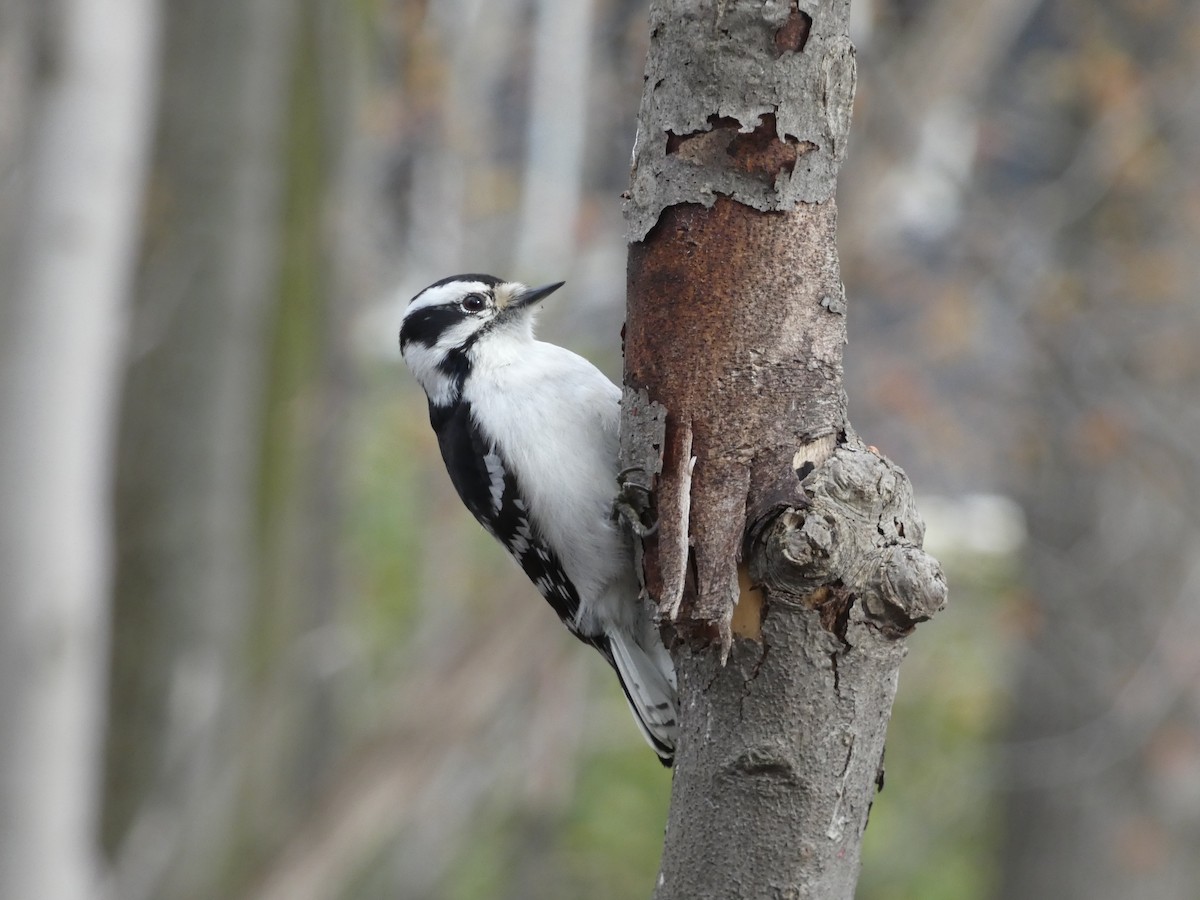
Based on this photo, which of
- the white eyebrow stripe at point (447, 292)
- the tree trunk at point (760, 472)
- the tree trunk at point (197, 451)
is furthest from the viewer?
the tree trunk at point (197, 451)

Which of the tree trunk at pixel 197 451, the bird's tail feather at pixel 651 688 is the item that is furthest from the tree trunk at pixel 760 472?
the tree trunk at pixel 197 451

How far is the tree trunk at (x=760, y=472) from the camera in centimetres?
177

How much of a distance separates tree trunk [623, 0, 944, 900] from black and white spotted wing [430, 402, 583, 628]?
1.54 m

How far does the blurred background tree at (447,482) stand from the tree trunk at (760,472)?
284 centimetres

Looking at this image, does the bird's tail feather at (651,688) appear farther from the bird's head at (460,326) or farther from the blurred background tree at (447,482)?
the blurred background tree at (447,482)

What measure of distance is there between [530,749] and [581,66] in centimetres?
402

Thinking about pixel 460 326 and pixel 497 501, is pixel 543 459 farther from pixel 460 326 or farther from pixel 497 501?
pixel 460 326

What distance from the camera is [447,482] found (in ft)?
26.7

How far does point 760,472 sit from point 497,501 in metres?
1.72

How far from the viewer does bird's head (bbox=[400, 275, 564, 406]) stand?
3699mm

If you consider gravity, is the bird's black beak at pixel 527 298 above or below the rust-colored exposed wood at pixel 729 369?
below

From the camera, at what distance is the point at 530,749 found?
8039 mm

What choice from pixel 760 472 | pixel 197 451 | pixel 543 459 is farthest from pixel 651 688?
pixel 197 451

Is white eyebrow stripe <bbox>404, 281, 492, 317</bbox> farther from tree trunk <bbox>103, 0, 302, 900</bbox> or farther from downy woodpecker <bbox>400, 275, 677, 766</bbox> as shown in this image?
tree trunk <bbox>103, 0, 302, 900</bbox>
